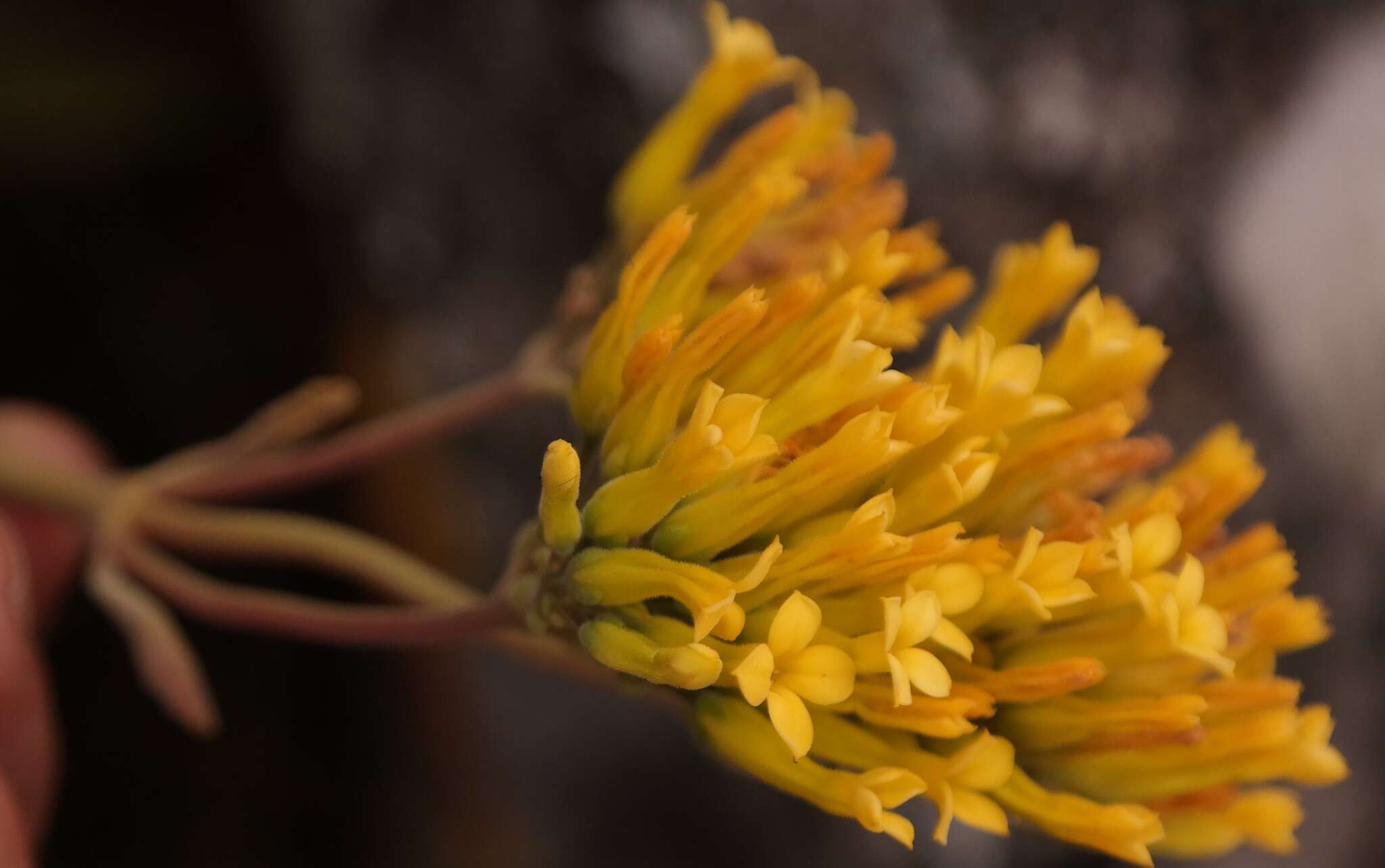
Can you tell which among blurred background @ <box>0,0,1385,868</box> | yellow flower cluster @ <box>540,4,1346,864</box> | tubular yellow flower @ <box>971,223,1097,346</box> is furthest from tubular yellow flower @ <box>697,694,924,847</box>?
blurred background @ <box>0,0,1385,868</box>

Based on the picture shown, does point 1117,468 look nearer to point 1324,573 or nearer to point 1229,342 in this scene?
point 1229,342

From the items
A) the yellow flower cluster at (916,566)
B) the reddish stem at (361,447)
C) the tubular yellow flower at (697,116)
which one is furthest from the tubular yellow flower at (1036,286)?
the reddish stem at (361,447)

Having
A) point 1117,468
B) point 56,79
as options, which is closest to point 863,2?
point 1117,468

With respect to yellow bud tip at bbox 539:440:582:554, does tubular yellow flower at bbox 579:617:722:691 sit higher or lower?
lower

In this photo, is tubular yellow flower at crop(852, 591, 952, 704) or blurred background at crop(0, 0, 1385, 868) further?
blurred background at crop(0, 0, 1385, 868)

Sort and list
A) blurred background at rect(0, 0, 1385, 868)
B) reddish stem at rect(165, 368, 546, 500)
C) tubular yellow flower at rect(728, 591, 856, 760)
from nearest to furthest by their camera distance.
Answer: tubular yellow flower at rect(728, 591, 856, 760) → reddish stem at rect(165, 368, 546, 500) → blurred background at rect(0, 0, 1385, 868)

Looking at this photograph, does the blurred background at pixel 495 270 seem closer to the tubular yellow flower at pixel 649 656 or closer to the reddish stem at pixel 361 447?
the reddish stem at pixel 361 447

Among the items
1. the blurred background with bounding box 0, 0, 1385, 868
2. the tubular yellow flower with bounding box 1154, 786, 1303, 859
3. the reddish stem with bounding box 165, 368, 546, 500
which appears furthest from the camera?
the blurred background with bounding box 0, 0, 1385, 868

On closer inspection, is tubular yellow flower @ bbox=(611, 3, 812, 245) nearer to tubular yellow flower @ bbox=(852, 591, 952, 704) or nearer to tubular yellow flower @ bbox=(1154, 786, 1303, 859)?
tubular yellow flower @ bbox=(852, 591, 952, 704)
